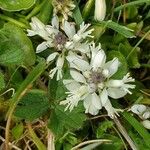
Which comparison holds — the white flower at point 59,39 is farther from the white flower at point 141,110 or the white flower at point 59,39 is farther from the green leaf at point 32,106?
the white flower at point 141,110

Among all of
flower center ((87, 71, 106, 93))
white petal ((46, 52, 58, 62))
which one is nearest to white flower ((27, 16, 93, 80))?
white petal ((46, 52, 58, 62))

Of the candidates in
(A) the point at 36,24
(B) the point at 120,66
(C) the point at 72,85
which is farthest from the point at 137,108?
(A) the point at 36,24

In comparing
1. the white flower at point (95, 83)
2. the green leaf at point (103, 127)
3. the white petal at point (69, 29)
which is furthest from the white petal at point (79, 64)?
the green leaf at point (103, 127)

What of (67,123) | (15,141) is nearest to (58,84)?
(67,123)

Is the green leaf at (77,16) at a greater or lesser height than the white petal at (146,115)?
greater

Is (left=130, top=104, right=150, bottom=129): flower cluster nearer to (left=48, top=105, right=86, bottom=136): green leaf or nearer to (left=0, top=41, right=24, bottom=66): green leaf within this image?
(left=48, top=105, right=86, bottom=136): green leaf

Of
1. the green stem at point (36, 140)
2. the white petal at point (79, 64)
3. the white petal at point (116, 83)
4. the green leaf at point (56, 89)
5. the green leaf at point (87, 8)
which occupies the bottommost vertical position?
the green stem at point (36, 140)
